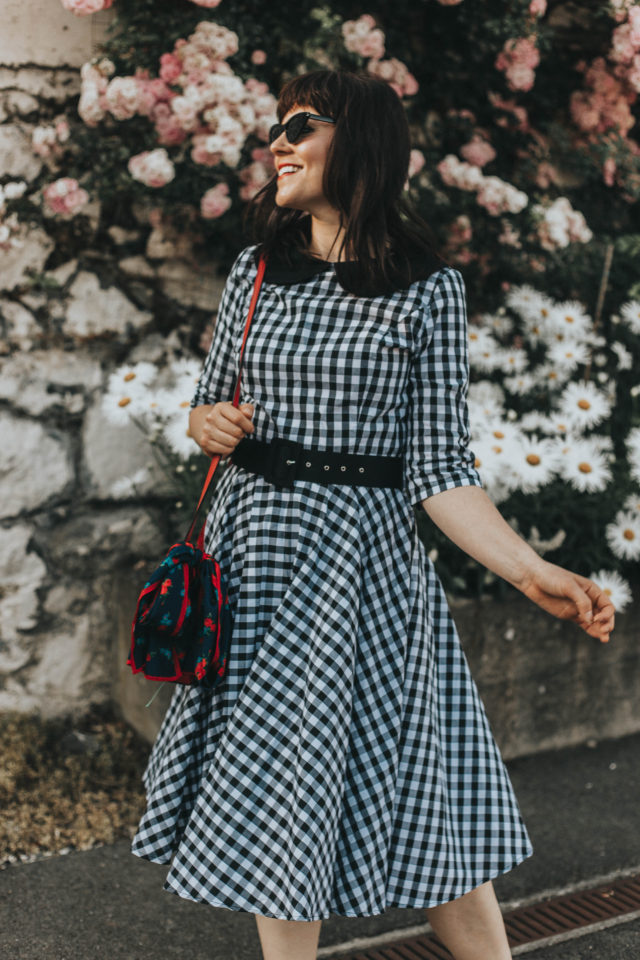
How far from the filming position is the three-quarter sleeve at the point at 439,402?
1.64 metres

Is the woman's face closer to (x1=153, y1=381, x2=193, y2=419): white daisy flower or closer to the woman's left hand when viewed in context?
the woman's left hand

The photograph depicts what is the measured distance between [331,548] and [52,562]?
63.8 inches

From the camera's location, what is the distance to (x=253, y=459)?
171 cm

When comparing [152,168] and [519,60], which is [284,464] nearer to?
[152,168]

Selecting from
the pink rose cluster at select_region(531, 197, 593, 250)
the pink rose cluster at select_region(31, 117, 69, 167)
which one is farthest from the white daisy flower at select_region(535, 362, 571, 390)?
the pink rose cluster at select_region(31, 117, 69, 167)

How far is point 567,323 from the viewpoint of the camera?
3.44m

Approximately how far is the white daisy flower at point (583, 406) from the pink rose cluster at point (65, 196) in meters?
1.64

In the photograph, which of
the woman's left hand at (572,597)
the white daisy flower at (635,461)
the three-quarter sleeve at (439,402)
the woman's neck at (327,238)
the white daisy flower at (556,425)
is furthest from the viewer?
the white daisy flower at (556,425)

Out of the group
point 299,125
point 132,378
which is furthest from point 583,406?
point 299,125

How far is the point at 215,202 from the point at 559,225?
123 centimetres

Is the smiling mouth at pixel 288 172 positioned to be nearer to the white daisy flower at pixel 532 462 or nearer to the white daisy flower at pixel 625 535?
the white daisy flower at pixel 532 462

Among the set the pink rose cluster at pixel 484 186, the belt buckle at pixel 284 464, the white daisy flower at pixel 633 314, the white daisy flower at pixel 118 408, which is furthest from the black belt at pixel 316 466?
the white daisy flower at pixel 633 314

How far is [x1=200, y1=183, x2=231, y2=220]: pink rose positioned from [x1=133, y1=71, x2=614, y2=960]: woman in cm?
118

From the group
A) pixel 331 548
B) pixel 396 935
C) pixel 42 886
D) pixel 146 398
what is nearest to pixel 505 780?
pixel 331 548
